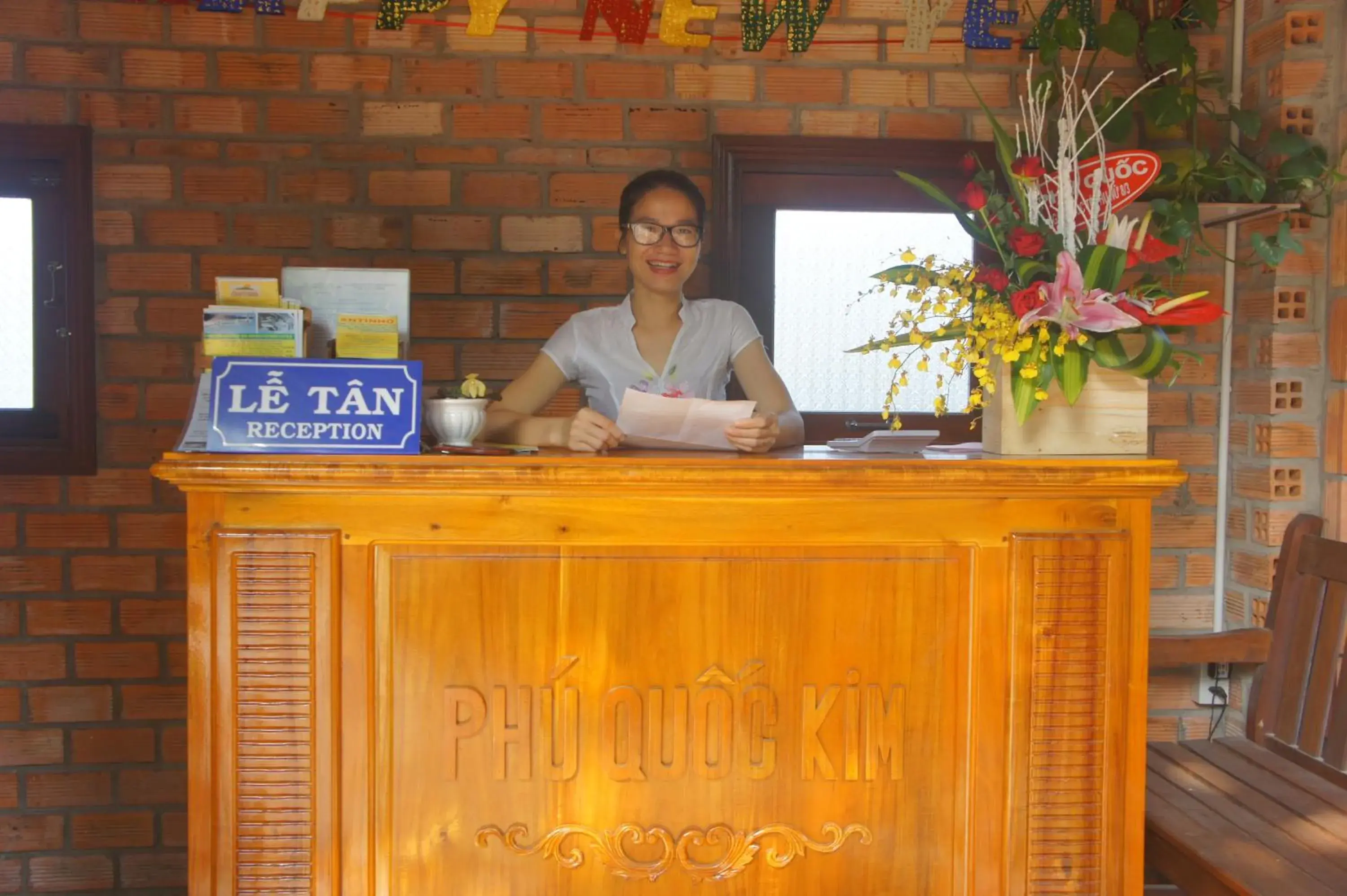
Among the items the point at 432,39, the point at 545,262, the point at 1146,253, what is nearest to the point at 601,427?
the point at 1146,253

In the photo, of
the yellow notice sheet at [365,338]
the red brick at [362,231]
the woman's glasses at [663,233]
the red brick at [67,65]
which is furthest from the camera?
the red brick at [362,231]

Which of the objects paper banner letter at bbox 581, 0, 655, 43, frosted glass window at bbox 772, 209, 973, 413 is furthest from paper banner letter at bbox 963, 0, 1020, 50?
paper banner letter at bbox 581, 0, 655, 43

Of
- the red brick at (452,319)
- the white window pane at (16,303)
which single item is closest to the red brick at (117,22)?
the white window pane at (16,303)

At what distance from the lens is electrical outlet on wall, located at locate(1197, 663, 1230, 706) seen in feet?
9.77

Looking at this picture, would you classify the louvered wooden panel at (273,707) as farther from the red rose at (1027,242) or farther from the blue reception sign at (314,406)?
the red rose at (1027,242)

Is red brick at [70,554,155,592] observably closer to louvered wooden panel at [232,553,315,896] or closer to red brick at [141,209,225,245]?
red brick at [141,209,225,245]

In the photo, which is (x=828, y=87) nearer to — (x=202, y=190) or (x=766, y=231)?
(x=766, y=231)

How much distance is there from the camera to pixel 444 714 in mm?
1659

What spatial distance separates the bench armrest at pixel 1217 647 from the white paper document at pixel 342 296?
5.23ft

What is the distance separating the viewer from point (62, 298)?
2834mm

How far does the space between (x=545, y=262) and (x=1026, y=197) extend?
4.82 ft

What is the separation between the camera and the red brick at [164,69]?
2.81 m

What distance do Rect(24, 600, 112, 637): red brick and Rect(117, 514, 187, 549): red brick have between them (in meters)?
0.17

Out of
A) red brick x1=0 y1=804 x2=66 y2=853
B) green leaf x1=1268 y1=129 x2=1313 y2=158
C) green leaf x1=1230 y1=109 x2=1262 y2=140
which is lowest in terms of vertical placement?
red brick x1=0 y1=804 x2=66 y2=853
